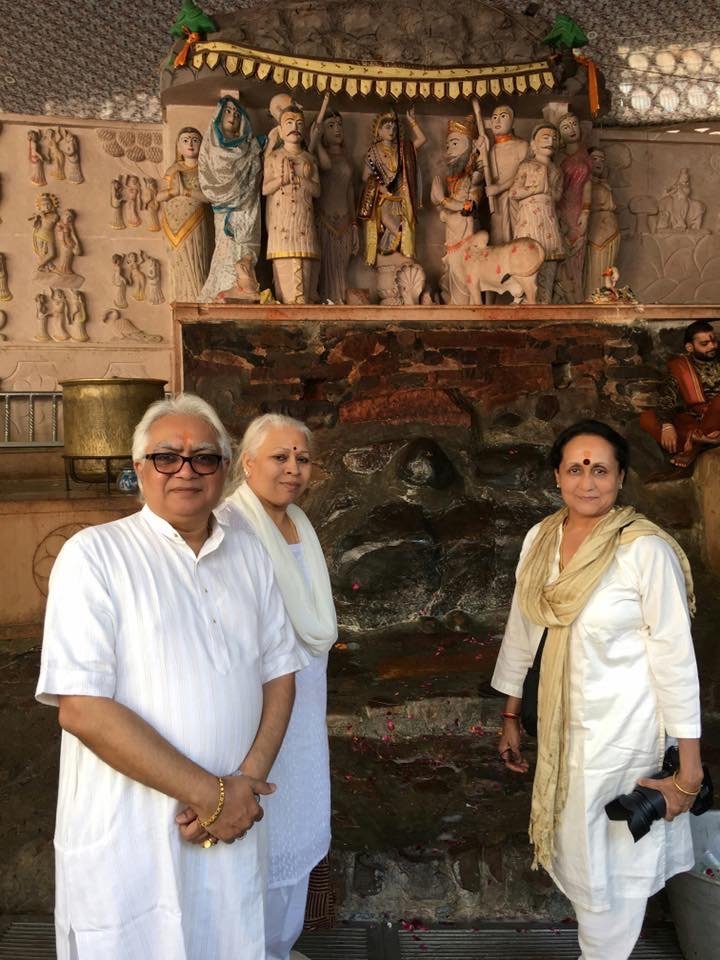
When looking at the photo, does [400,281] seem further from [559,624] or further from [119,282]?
[559,624]

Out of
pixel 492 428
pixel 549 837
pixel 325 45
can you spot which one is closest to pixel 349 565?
pixel 492 428

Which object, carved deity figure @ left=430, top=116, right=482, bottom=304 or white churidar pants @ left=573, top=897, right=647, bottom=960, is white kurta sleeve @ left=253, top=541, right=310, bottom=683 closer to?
white churidar pants @ left=573, top=897, right=647, bottom=960

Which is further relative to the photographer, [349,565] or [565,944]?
[349,565]

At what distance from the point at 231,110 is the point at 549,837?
4.70m

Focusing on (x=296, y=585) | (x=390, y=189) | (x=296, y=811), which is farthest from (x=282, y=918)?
(x=390, y=189)

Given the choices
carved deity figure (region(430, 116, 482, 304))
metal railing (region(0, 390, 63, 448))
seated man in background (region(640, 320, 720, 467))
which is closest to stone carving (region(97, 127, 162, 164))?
metal railing (region(0, 390, 63, 448))

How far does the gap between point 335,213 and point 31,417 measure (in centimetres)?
250

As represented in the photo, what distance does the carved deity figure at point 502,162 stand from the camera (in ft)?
18.2

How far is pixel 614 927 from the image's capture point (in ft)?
5.80

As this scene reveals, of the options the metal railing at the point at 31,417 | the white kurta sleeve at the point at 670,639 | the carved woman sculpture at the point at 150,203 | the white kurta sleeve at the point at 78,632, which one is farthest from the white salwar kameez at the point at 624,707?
the carved woman sculpture at the point at 150,203

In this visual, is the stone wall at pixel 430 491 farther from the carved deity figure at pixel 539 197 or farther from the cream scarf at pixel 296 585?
the cream scarf at pixel 296 585

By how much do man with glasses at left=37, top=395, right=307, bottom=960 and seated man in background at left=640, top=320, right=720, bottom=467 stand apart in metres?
3.65

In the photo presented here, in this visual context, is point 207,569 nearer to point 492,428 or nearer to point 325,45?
point 492,428

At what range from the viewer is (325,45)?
548 cm
